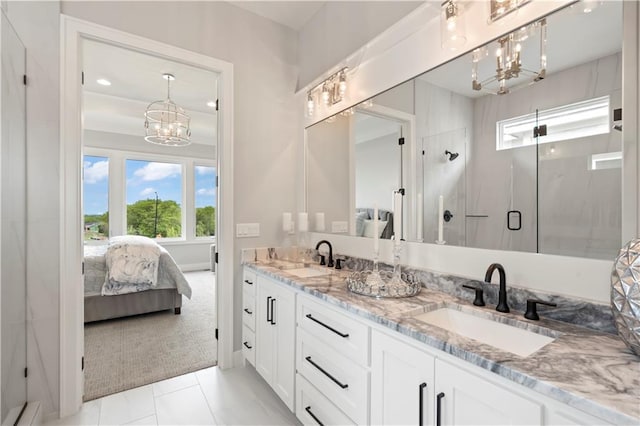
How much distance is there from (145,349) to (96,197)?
4180 mm

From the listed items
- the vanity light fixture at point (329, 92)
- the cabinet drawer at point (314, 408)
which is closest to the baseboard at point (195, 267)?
the vanity light fixture at point (329, 92)

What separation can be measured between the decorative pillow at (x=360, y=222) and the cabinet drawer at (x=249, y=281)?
33.2 inches

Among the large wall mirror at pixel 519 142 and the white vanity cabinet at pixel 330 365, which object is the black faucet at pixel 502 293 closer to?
the large wall mirror at pixel 519 142

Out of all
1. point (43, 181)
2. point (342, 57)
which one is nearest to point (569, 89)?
point (342, 57)

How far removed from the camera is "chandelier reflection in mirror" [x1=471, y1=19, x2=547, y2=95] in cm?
123

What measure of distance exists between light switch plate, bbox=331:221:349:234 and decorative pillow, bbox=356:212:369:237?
4.8 inches

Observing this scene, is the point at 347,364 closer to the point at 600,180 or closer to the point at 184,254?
the point at 600,180

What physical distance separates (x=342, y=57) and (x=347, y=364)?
2.09 meters

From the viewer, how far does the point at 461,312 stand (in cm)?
131

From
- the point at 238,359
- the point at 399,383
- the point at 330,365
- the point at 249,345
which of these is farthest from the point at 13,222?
the point at 399,383

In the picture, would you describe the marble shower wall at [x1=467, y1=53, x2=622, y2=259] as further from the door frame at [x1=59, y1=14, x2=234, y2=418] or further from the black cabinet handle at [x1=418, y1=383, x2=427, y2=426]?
the door frame at [x1=59, y1=14, x2=234, y2=418]

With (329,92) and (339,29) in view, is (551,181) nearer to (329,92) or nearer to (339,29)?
(329,92)

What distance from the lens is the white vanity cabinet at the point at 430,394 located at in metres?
0.80

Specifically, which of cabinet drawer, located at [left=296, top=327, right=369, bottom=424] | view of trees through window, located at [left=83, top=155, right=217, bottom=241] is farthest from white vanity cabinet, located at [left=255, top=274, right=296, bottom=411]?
view of trees through window, located at [left=83, top=155, right=217, bottom=241]
